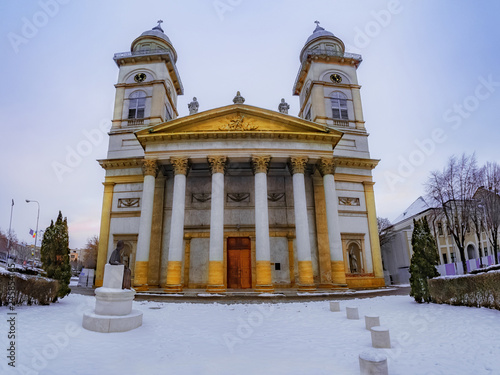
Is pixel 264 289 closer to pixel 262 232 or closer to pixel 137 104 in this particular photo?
pixel 262 232

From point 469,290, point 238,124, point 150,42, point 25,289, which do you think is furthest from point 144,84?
point 469,290

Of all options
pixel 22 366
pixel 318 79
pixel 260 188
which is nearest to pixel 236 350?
pixel 22 366

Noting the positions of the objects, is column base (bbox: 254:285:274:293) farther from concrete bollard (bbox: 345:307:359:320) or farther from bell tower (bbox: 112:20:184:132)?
bell tower (bbox: 112:20:184:132)

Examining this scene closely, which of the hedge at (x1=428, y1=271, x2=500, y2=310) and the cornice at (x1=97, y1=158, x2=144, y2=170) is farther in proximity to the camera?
the cornice at (x1=97, y1=158, x2=144, y2=170)

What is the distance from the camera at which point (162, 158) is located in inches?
875

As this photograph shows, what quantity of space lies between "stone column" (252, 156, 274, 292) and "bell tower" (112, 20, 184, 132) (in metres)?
12.1

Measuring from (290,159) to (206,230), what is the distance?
8.69m

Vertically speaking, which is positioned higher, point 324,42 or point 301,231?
point 324,42

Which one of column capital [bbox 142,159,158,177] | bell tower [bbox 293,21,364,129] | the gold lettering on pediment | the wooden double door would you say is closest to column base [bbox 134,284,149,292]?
the wooden double door

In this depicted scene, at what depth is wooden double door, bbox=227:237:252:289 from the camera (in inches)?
911

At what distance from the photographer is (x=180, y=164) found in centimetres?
2189

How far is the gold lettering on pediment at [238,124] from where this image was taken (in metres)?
22.7

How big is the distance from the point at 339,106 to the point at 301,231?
15184 millimetres

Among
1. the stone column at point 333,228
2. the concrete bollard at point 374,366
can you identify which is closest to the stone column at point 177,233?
the stone column at point 333,228
